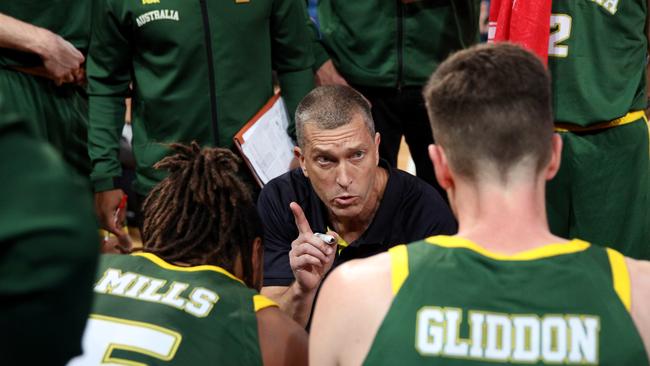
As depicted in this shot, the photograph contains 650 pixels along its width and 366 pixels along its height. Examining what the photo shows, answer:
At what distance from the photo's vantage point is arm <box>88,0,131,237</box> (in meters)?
3.77

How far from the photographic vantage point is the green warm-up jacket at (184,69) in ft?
11.9

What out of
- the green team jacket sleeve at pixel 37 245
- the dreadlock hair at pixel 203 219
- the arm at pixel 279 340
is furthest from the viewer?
the dreadlock hair at pixel 203 219

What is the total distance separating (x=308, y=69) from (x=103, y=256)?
1.84m

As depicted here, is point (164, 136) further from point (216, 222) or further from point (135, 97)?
point (216, 222)

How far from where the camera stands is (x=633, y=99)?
374 cm

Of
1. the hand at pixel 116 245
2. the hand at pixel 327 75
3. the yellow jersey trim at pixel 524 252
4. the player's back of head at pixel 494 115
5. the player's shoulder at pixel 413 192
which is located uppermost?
the player's back of head at pixel 494 115

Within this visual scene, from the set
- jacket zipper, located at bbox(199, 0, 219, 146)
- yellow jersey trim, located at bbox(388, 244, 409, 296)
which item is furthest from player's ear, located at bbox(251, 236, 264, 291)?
jacket zipper, located at bbox(199, 0, 219, 146)

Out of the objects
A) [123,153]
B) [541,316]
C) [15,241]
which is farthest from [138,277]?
[123,153]

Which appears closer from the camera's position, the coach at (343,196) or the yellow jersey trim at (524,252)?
the yellow jersey trim at (524,252)

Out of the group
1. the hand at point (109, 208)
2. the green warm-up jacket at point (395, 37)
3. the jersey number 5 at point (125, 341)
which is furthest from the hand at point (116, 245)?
the jersey number 5 at point (125, 341)

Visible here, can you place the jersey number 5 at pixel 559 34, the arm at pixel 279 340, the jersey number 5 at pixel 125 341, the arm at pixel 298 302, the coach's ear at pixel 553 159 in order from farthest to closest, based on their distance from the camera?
the jersey number 5 at pixel 559 34 → the arm at pixel 298 302 → the arm at pixel 279 340 → the jersey number 5 at pixel 125 341 → the coach's ear at pixel 553 159

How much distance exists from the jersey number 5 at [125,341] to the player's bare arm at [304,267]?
0.80 m

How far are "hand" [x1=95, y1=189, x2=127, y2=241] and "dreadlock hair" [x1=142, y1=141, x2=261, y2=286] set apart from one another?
1.43 m

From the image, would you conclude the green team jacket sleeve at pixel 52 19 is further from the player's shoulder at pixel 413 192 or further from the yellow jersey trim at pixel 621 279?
the yellow jersey trim at pixel 621 279
